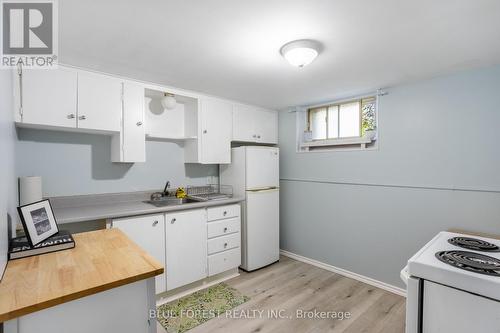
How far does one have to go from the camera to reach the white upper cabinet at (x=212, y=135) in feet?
9.34

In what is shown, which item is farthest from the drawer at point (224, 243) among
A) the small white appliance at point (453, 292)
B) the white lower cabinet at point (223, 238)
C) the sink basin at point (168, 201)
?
the small white appliance at point (453, 292)

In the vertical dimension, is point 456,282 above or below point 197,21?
below

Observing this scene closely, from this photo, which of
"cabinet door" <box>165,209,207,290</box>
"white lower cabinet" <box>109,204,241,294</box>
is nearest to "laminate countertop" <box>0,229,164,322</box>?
"white lower cabinet" <box>109,204,241,294</box>

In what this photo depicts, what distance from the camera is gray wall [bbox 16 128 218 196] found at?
6.91ft

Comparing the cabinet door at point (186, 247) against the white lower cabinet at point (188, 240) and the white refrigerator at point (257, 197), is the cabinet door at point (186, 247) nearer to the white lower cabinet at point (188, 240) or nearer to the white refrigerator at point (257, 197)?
the white lower cabinet at point (188, 240)

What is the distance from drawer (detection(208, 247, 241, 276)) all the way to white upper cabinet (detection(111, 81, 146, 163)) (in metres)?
1.34

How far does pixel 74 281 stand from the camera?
93 cm

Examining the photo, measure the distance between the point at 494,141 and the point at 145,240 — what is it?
3139 millimetres

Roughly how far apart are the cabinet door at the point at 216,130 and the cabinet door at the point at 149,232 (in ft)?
3.00

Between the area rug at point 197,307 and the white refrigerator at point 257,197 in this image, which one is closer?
the area rug at point 197,307

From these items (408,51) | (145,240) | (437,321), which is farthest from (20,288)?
(408,51)

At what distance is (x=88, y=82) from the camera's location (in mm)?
2084

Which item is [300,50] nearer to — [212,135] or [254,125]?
[212,135]

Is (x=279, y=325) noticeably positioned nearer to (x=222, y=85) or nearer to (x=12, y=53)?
(x=222, y=85)
